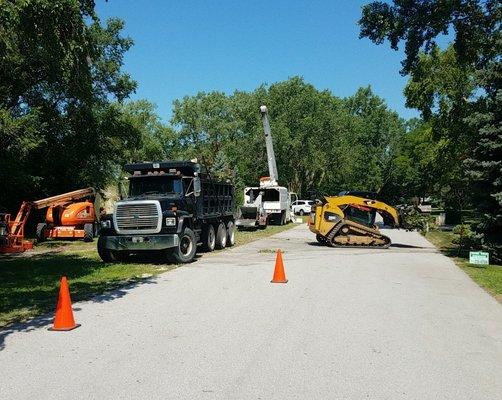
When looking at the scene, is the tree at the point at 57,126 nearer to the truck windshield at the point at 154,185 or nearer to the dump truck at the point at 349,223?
the truck windshield at the point at 154,185

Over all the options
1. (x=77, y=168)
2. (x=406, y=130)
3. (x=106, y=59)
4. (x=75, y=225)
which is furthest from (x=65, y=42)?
(x=406, y=130)

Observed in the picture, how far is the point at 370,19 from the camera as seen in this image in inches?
641

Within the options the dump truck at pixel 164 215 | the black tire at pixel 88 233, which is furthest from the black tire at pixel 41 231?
the dump truck at pixel 164 215

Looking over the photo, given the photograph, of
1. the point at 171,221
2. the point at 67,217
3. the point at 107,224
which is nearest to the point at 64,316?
the point at 171,221

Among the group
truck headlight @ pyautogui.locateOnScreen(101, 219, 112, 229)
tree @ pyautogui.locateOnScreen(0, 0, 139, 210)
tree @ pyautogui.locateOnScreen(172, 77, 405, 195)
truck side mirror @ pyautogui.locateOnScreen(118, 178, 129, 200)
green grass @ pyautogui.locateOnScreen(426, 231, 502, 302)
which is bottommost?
green grass @ pyautogui.locateOnScreen(426, 231, 502, 302)

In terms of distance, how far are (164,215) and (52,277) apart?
12.1 ft

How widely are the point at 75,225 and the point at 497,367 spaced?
2082 cm

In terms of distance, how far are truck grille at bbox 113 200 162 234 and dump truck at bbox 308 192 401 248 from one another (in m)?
8.21

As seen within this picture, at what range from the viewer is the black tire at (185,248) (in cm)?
1524

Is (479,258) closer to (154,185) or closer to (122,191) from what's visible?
(154,185)

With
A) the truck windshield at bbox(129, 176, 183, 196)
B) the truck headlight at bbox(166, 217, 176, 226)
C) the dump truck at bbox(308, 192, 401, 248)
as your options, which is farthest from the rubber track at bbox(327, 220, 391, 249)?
the truck headlight at bbox(166, 217, 176, 226)

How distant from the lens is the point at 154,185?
657 inches

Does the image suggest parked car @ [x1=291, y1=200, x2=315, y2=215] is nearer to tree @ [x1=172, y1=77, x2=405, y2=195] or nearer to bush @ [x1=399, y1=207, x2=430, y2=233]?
tree @ [x1=172, y1=77, x2=405, y2=195]

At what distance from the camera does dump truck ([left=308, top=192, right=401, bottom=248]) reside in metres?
20.9
